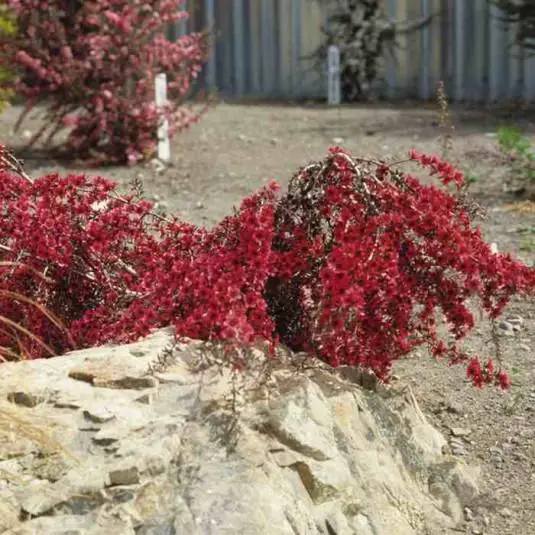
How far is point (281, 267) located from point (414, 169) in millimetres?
5313

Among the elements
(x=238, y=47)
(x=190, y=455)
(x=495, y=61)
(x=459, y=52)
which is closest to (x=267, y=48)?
(x=238, y=47)

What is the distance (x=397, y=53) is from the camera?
45.1ft

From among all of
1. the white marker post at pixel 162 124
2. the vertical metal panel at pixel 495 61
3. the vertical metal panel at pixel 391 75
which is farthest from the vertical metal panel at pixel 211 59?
the white marker post at pixel 162 124

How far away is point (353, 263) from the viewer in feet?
10.9

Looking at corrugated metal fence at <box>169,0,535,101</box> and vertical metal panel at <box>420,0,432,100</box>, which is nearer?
corrugated metal fence at <box>169,0,535,101</box>

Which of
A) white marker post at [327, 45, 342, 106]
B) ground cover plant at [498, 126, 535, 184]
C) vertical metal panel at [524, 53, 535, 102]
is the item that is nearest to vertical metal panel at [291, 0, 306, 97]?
white marker post at [327, 45, 342, 106]

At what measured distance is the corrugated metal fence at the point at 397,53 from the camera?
43.4 ft

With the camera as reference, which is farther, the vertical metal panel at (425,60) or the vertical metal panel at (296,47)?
the vertical metal panel at (296,47)

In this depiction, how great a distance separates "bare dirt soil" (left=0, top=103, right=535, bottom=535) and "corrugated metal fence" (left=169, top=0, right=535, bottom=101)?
0.86 meters

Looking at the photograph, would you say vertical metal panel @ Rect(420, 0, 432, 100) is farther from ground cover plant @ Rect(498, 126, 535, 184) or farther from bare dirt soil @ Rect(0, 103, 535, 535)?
ground cover plant @ Rect(498, 126, 535, 184)

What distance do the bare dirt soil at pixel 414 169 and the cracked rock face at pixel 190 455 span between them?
1.19 ft

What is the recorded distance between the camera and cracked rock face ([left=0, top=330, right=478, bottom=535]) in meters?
2.86

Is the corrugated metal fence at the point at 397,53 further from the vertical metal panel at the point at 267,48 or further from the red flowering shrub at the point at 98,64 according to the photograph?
the red flowering shrub at the point at 98,64

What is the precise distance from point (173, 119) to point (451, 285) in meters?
6.19
